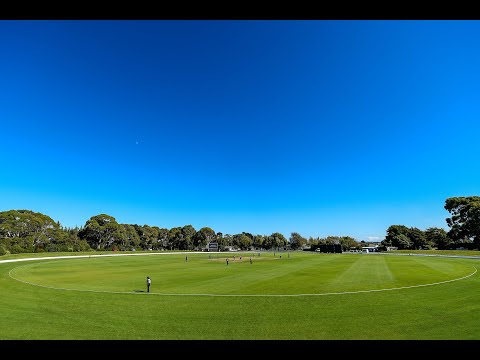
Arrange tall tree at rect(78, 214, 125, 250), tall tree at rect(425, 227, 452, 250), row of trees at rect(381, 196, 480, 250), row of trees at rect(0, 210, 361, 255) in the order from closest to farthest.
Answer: row of trees at rect(0, 210, 361, 255), row of trees at rect(381, 196, 480, 250), tall tree at rect(425, 227, 452, 250), tall tree at rect(78, 214, 125, 250)

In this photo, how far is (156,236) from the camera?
178 meters

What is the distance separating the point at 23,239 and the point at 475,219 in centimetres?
Answer: 15902

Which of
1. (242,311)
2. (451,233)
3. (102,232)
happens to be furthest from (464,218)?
(102,232)

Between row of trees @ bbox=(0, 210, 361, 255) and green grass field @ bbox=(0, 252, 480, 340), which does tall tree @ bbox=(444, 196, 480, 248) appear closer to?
row of trees @ bbox=(0, 210, 361, 255)

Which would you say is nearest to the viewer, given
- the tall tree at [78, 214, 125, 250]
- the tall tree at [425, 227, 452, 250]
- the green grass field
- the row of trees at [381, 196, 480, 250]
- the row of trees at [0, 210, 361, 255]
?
the green grass field

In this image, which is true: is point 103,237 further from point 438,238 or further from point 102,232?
point 438,238

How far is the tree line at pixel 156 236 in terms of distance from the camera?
317 ft

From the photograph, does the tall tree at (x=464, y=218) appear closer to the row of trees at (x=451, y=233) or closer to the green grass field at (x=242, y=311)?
the row of trees at (x=451, y=233)

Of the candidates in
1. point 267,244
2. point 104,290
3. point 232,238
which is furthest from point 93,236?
point 104,290

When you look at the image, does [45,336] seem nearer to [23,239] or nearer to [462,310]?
[462,310]

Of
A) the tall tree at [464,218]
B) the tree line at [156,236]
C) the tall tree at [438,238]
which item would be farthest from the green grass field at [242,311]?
the tall tree at [438,238]

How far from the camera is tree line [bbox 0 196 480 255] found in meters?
96.6

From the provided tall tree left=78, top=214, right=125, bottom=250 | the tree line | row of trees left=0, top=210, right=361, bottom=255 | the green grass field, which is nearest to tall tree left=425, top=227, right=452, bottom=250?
the tree line
